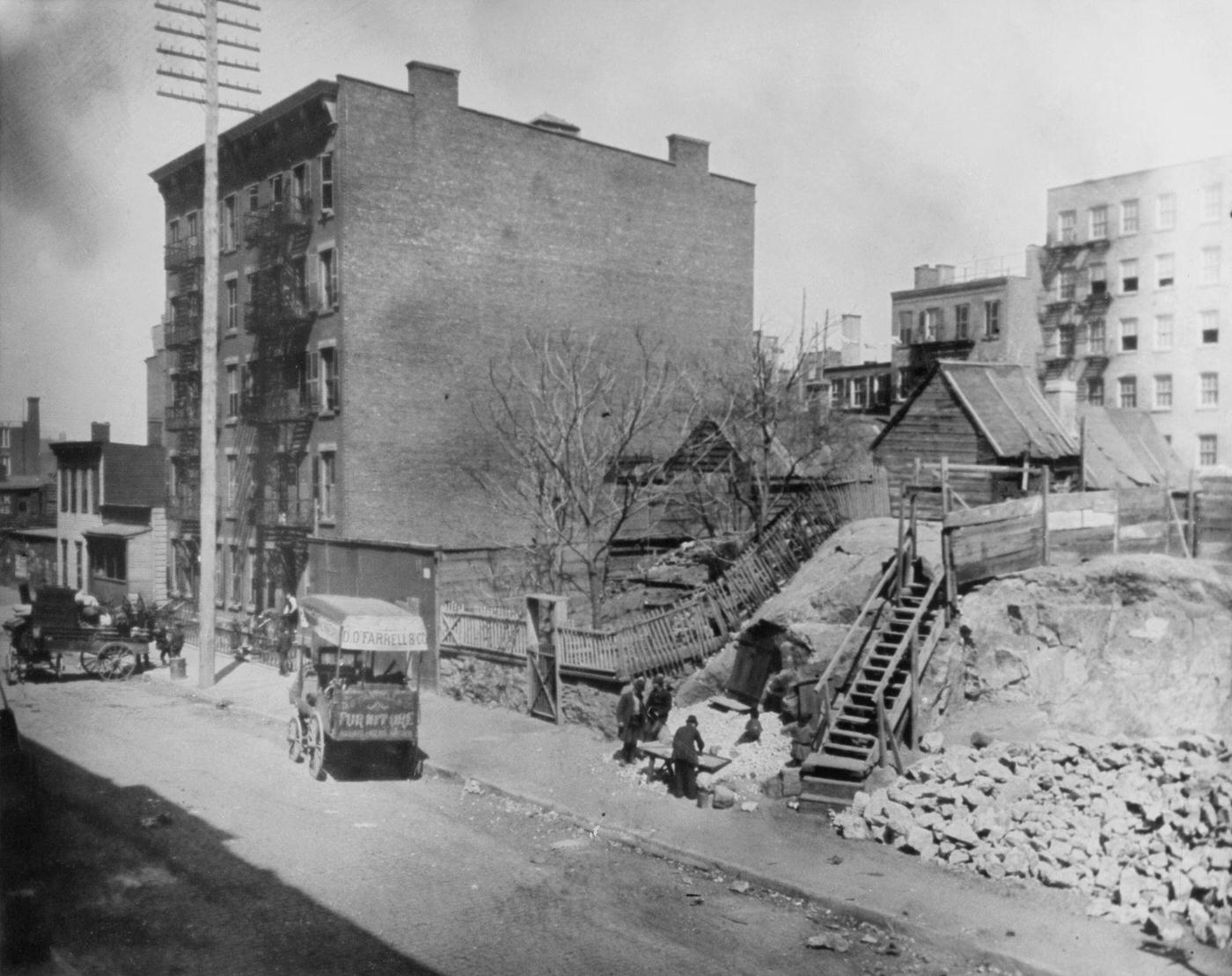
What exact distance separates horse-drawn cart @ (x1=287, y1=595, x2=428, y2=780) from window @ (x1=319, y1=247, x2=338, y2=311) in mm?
16138

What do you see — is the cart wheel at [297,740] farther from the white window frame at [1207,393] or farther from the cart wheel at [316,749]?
the white window frame at [1207,393]

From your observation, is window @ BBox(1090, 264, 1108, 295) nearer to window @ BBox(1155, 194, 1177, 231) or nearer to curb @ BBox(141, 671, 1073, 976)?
window @ BBox(1155, 194, 1177, 231)

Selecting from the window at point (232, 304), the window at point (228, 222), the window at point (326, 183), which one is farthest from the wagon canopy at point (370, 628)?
the window at point (228, 222)

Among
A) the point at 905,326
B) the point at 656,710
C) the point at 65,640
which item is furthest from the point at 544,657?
the point at 905,326

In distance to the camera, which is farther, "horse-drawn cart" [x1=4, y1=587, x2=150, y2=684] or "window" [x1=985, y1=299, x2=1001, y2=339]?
"window" [x1=985, y1=299, x2=1001, y2=339]

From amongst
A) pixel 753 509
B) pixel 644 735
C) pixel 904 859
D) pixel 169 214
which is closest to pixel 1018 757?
pixel 904 859

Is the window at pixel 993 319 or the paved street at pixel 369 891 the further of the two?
the window at pixel 993 319

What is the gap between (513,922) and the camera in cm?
1095

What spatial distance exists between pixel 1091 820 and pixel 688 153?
32008mm

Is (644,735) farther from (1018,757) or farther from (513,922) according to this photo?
(513,922)

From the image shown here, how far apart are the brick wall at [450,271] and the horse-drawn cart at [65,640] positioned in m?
7.60

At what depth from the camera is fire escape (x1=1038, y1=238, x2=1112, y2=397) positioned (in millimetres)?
49500

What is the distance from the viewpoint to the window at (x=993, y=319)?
6219 centimetres

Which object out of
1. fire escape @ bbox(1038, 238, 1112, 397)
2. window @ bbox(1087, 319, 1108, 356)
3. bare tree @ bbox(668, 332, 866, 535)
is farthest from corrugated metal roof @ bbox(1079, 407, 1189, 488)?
window @ bbox(1087, 319, 1108, 356)
